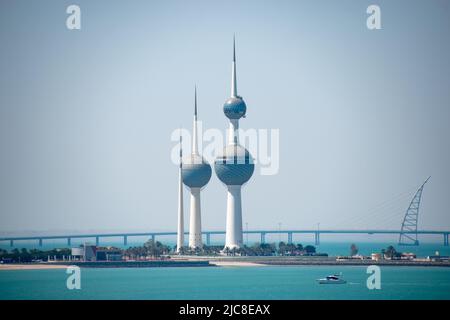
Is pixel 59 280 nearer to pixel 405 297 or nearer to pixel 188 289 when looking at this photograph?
pixel 188 289

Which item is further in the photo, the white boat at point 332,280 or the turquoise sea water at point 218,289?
the white boat at point 332,280

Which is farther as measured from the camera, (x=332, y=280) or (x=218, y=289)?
(x=332, y=280)

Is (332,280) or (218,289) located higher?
(332,280)

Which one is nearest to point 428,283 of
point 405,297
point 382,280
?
point 382,280

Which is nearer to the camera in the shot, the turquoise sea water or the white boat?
the turquoise sea water

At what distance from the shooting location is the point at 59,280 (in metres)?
196

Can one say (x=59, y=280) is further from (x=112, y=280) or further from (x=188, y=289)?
(x=188, y=289)
